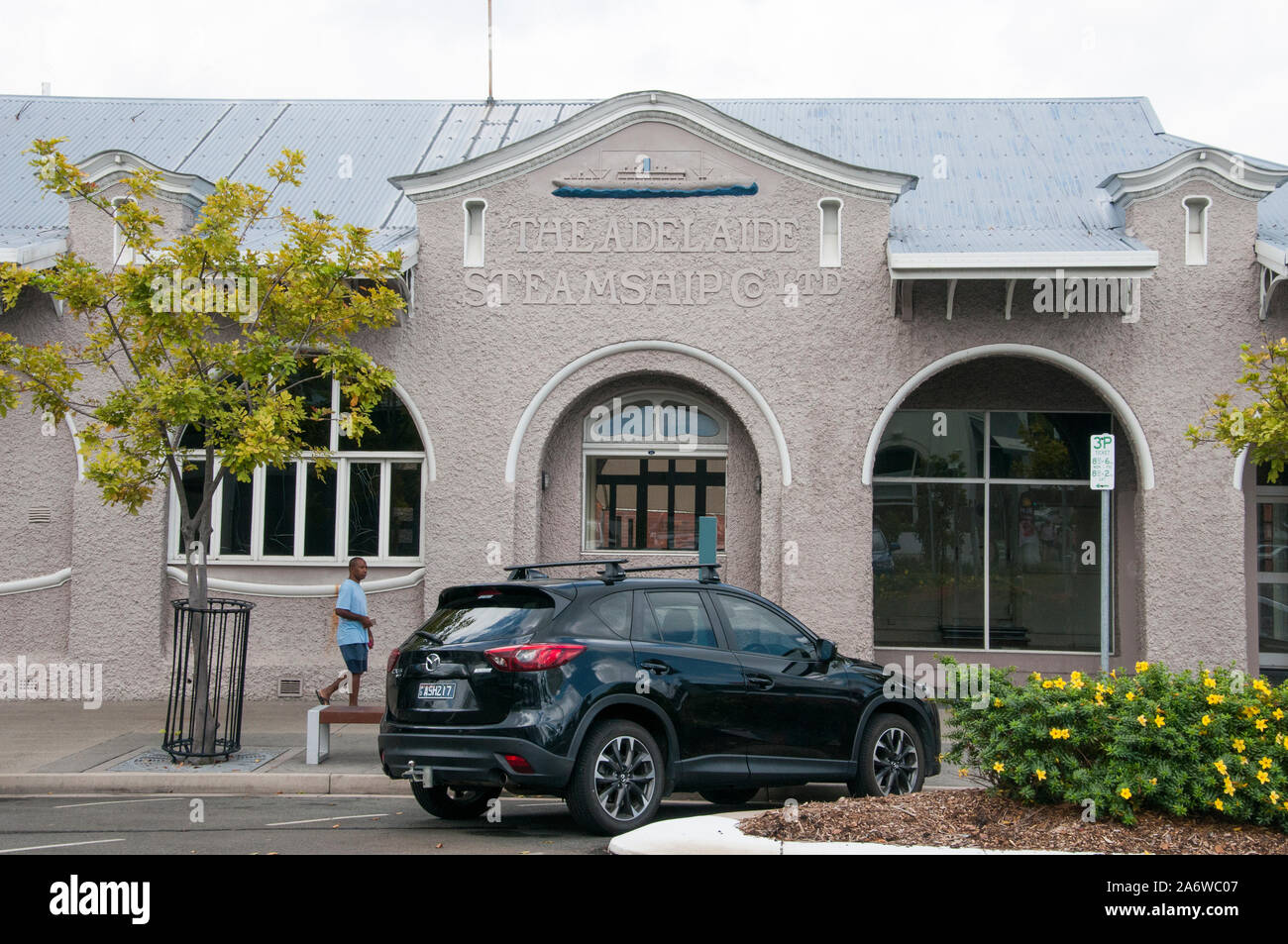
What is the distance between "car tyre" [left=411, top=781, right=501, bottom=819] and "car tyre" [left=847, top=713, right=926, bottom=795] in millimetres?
2556

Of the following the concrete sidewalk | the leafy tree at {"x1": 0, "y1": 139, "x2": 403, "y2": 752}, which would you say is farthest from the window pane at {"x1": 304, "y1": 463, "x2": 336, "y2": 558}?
the leafy tree at {"x1": 0, "y1": 139, "x2": 403, "y2": 752}

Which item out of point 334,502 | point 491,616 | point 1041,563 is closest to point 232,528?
point 334,502

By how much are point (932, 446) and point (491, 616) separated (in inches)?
351

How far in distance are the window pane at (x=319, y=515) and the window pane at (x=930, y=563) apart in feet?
21.4

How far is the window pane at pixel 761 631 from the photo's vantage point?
29.7 ft

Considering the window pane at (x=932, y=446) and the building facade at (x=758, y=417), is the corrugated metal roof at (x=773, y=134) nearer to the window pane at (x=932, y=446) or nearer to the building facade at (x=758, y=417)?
the building facade at (x=758, y=417)

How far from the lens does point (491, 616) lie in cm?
835

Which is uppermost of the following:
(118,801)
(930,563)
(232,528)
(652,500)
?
(652,500)

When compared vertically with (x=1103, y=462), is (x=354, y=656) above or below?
below

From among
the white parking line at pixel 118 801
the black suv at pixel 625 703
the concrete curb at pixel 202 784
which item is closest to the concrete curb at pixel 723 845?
the black suv at pixel 625 703

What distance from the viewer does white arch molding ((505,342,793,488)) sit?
48.0 feet

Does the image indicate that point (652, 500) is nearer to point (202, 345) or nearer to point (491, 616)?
point (202, 345)

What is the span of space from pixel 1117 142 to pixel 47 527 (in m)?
14.5

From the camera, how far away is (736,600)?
921 cm
